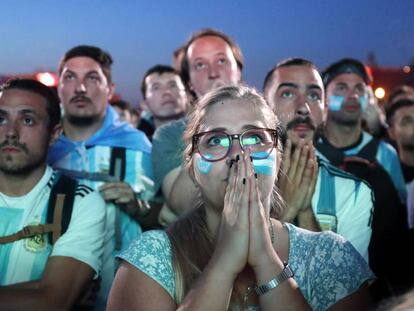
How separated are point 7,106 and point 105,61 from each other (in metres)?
1.20

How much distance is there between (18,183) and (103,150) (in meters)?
0.84

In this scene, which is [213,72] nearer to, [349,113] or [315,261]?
[349,113]

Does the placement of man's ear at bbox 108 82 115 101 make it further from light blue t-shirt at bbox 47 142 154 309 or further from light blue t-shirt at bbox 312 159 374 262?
light blue t-shirt at bbox 312 159 374 262

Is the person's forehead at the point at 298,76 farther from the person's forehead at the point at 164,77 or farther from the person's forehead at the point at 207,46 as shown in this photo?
the person's forehead at the point at 164,77

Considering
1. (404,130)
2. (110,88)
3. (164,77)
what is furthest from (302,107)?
(164,77)

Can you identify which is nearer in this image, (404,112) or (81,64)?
(81,64)

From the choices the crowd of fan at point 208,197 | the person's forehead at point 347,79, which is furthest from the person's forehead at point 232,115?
the person's forehead at point 347,79

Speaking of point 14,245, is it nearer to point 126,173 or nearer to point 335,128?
point 126,173

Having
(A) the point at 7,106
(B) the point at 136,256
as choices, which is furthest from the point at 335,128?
(B) the point at 136,256

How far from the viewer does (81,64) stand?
4012 millimetres

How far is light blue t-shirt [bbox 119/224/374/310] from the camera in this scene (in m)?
1.98

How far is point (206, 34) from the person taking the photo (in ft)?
13.1

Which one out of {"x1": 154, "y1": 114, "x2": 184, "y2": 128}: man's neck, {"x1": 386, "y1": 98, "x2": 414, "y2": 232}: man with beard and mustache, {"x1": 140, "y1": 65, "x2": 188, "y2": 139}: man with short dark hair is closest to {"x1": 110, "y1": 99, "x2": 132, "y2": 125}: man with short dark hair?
{"x1": 140, "y1": 65, "x2": 188, "y2": 139}: man with short dark hair

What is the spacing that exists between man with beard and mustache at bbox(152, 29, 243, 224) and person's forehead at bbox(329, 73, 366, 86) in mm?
798
